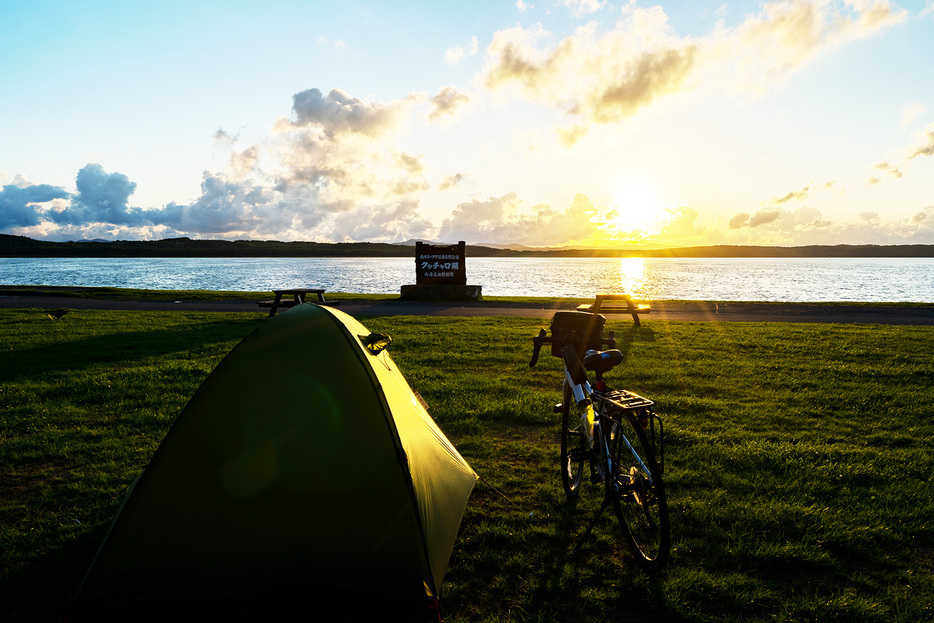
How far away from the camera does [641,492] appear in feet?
12.0

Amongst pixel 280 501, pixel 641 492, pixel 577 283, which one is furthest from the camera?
pixel 577 283

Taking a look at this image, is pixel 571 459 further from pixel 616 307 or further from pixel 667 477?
pixel 616 307

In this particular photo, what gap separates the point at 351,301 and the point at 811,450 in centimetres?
2084

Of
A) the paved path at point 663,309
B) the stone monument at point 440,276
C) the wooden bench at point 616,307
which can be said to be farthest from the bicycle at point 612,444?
the stone monument at point 440,276

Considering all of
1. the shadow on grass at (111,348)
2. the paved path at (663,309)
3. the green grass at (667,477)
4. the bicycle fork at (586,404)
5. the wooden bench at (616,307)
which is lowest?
the green grass at (667,477)

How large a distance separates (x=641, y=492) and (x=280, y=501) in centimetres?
256

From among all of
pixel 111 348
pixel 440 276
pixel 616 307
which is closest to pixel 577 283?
pixel 440 276

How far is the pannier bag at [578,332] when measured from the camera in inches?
183

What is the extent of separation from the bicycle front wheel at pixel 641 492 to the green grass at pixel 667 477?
185mm

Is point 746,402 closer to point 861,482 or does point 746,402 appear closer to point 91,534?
point 861,482

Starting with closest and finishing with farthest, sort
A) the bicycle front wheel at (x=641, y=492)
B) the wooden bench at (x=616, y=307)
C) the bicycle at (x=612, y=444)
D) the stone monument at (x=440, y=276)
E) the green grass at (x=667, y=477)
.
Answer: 1. the bicycle front wheel at (x=641, y=492)
2. the bicycle at (x=612, y=444)
3. the green grass at (x=667, y=477)
4. the wooden bench at (x=616, y=307)
5. the stone monument at (x=440, y=276)

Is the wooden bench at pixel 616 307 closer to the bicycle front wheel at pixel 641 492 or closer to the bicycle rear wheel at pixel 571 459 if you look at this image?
the bicycle rear wheel at pixel 571 459

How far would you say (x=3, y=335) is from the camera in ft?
46.5

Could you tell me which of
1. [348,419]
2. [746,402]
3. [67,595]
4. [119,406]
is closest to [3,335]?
[119,406]
